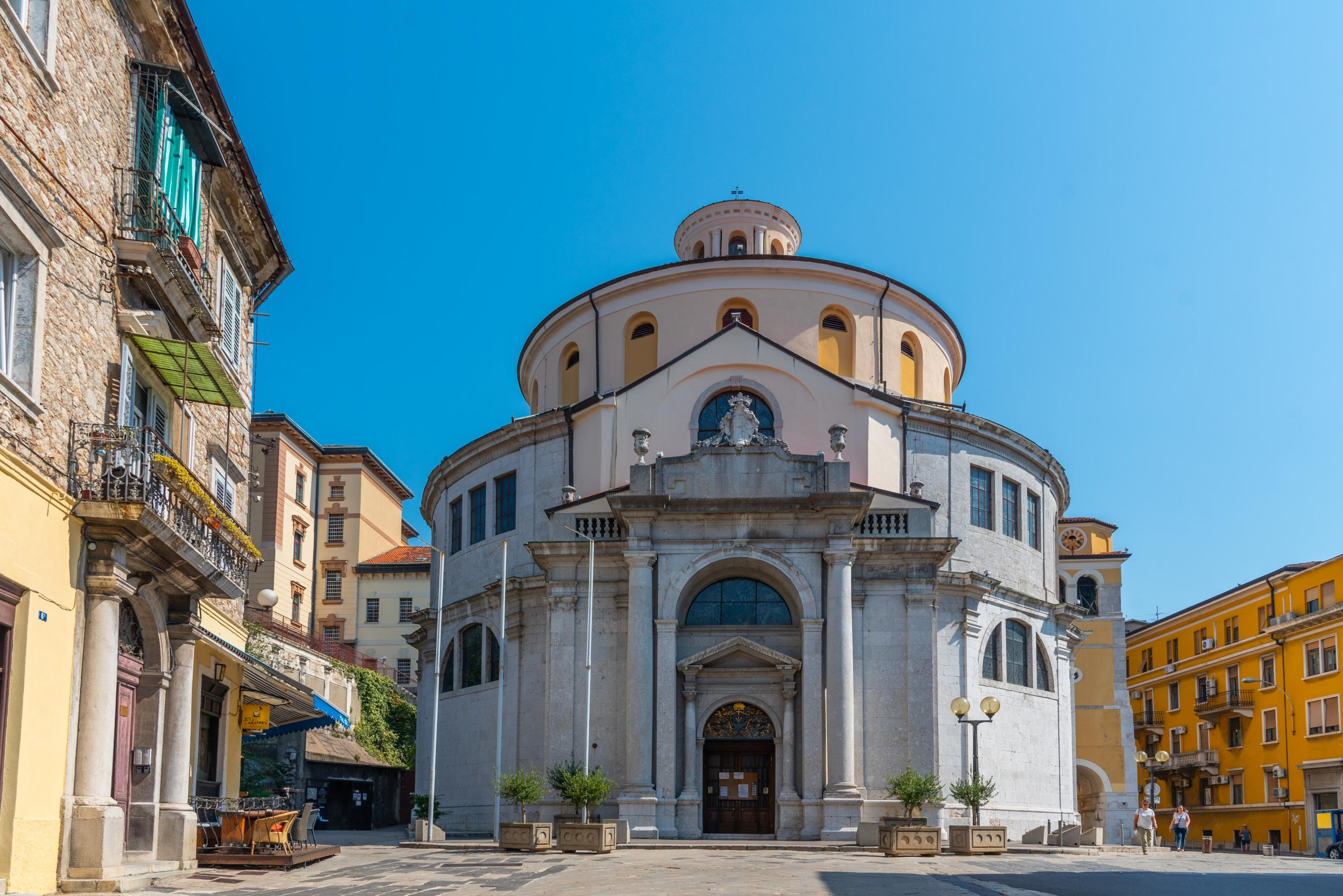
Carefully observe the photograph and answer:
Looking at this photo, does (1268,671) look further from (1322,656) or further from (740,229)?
(740,229)

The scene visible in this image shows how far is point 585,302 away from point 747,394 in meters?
8.24

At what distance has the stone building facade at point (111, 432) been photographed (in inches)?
568

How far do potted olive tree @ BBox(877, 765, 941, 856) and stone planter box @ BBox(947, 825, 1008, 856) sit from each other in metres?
0.40

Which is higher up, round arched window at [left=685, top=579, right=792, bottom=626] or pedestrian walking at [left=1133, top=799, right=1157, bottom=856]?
round arched window at [left=685, top=579, right=792, bottom=626]

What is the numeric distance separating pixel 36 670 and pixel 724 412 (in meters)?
25.9

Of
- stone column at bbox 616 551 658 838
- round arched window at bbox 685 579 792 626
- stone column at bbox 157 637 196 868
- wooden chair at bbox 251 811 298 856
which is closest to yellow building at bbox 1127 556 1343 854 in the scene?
round arched window at bbox 685 579 792 626

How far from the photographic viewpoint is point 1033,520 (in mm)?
43094

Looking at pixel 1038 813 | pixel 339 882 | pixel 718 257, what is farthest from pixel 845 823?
pixel 718 257

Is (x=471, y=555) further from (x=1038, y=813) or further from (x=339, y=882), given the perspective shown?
(x=339, y=882)

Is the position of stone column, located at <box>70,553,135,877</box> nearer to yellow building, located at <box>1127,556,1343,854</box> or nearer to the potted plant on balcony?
the potted plant on balcony

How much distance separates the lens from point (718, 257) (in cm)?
4231

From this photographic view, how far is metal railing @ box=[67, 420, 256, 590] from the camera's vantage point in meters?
16.1

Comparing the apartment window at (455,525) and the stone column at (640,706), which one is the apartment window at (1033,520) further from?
the apartment window at (455,525)

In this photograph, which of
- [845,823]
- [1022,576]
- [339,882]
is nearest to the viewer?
[339,882]
